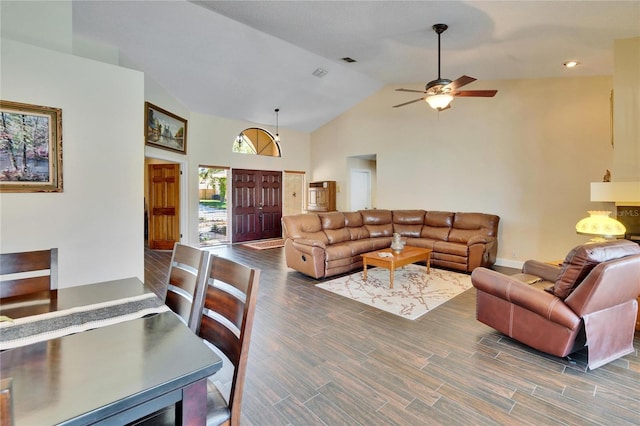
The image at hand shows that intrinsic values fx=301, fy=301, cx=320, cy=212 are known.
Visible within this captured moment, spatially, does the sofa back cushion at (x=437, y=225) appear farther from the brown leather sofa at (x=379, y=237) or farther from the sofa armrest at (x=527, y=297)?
the sofa armrest at (x=527, y=297)

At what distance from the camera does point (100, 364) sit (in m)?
0.96

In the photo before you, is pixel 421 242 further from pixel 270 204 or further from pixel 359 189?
pixel 270 204

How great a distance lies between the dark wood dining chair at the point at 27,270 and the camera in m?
Answer: 1.57

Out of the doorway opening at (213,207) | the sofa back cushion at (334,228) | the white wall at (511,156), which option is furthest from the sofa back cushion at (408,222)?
the doorway opening at (213,207)

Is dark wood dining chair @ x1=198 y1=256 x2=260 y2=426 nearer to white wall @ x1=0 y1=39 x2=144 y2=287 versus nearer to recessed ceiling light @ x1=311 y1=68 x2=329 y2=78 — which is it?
white wall @ x1=0 y1=39 x2=144 y2=287

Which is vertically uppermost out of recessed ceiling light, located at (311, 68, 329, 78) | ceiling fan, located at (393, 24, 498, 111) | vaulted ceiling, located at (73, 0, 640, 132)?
recessed ceiling light, located at (311, 68, 329, 78)

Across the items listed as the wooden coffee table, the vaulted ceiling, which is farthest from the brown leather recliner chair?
the vaulted ceiling

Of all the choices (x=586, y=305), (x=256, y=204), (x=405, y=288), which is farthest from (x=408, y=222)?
(x=586, y=305)

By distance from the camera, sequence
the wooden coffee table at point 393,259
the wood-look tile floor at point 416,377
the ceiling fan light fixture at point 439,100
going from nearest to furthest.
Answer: the wood-look tile floor at point 416,377
the ceiling fan light fixture at point 439,100
the wooden coffee table at point 393,259

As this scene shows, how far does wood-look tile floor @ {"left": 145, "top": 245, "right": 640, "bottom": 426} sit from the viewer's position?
6.05 feet

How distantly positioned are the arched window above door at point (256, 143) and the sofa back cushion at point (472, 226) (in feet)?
16.8

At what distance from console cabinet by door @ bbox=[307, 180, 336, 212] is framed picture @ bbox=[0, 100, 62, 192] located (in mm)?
6211

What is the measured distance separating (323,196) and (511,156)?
4.65 m

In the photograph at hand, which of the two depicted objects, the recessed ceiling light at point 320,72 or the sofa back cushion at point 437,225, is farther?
the recessed ceiling light at point 320,72
